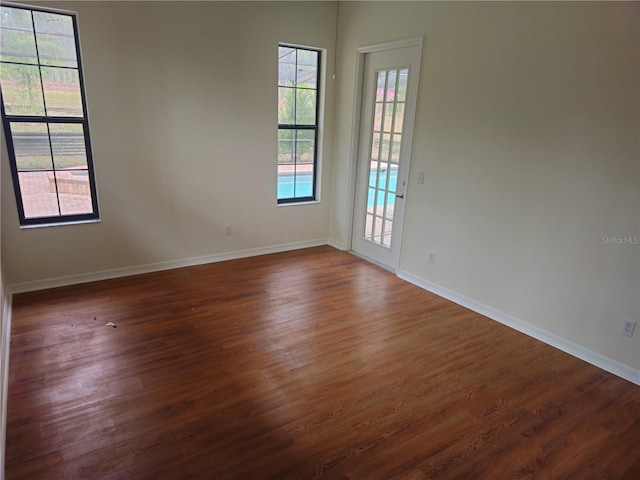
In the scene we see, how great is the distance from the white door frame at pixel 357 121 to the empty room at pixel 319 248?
0.03m

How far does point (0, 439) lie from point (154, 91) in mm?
2919

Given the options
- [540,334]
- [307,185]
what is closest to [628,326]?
[540,334]

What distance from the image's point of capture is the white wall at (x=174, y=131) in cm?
347

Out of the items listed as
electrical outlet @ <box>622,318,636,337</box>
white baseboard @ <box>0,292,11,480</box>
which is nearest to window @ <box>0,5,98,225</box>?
white baseboard @ <box>0,292,11,480</box>

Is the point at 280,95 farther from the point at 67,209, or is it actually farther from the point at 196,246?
the point at 67,209

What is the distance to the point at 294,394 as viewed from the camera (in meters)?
2.38

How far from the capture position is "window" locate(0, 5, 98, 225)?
3152mm

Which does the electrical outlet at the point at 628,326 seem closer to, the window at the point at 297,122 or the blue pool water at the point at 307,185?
the blue pool water at the point at 307,185

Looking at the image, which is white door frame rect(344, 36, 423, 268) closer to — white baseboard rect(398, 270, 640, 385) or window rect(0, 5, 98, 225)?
white baseboard rect(398, 270, 640, 385)

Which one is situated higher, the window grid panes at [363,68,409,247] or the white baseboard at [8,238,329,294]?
the window grid panes at [363,68,409,247]

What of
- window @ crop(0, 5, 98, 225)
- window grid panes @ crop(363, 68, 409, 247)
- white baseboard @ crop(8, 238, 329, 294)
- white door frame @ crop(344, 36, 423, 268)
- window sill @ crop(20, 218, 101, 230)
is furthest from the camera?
window grid panes @ crop(363, 68, 409, 247)

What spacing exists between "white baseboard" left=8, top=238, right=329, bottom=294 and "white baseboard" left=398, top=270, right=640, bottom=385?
159 centimetres

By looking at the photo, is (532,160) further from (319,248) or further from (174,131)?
(174,131)

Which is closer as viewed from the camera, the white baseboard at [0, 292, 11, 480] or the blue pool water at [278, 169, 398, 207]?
the white baseboard at [0, 292, 11, 480]
